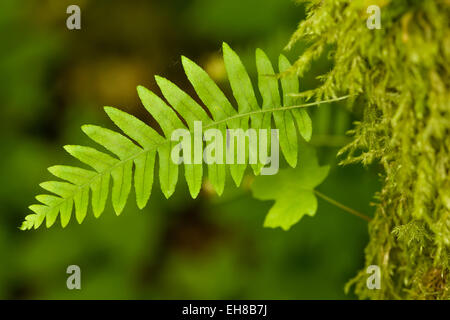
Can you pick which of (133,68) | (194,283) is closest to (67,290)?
(194,283)

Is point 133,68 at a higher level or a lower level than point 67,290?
higher
